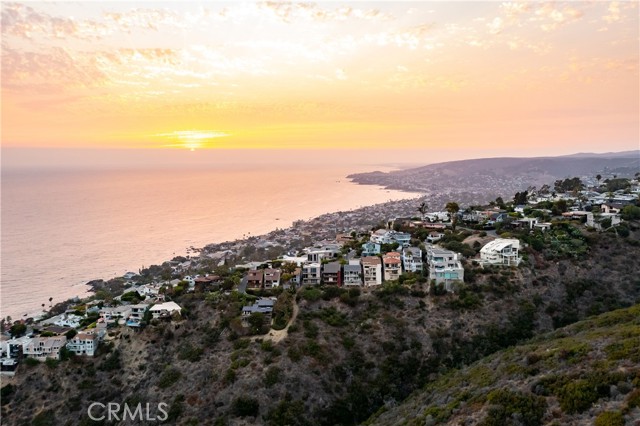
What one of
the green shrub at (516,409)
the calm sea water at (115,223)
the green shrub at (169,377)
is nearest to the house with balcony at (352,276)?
the green shrub at (169,377)

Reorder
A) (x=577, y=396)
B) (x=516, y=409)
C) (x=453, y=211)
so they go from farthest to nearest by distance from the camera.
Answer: (x=453, y=211)
(x=516, y=409)
(x=577, y=396)

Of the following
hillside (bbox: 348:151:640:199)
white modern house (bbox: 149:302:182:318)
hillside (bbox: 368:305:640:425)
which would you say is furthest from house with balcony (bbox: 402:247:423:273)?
hillside (bbox: 348:151:640:199)

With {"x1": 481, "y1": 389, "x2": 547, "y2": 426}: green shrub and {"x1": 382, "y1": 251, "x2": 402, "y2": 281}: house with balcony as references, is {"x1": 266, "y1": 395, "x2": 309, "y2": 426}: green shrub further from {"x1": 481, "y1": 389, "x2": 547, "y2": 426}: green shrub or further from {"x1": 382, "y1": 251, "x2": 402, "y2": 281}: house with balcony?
{"x1": 382, "y1": 251, "x2": 402, "y2": 281}: house with balcony

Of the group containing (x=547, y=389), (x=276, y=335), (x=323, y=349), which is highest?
(x=547, y=389)

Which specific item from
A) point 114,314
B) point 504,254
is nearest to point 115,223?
point 114,314

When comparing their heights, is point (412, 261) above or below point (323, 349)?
above

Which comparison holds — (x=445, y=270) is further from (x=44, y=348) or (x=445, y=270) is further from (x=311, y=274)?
(x=44, y=348)

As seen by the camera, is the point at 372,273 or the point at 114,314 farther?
the point at 372,273
